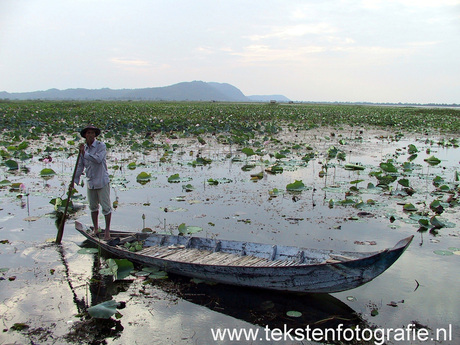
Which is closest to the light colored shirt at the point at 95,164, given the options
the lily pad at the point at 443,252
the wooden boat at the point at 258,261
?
the wooden boat at the point at 258,261

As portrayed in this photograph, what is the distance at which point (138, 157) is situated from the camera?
11094 millimetres

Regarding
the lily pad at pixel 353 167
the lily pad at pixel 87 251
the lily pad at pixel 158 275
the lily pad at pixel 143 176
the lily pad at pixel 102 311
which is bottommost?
the lily pad at pixel 158 275

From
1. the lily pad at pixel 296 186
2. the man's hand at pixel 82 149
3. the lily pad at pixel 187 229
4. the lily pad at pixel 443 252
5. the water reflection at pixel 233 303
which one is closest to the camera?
the water reflection at pixel 233 303

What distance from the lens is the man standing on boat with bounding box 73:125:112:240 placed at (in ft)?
15.3

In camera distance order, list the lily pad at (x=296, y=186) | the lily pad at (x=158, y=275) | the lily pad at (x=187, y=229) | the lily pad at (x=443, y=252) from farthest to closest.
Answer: the lily pad at (x=296, y=186) < the lily pad at (x=187, y=229) < the lily pad at (x=443, y=252) < the lily pad at (x=158, y=275)

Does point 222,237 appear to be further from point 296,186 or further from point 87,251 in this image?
point 296,186

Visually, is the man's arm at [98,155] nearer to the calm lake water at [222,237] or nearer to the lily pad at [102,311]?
the calm lake water at [222,237]

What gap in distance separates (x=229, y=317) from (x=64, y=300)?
1658mm

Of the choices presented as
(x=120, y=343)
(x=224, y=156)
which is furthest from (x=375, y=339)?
(x=224, y=156)

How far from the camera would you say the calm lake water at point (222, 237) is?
3.41 m

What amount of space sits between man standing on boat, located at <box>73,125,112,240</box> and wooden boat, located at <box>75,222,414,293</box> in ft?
1.41

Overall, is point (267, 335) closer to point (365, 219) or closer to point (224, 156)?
point (365, 219)

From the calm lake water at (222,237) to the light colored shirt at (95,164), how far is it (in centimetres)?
96

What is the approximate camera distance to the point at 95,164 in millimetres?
4785
